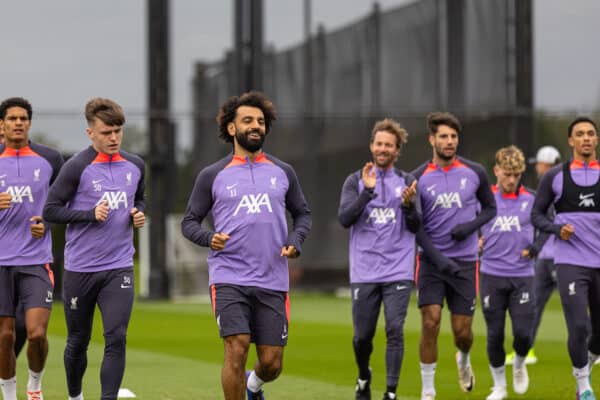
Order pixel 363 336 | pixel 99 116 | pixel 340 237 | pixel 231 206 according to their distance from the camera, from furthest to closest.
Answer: pixel 340 237 < pixel 363 336 < pixel 99 116 < pixel 231 206

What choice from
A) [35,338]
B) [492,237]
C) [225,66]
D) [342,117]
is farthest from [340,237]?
[35,338]

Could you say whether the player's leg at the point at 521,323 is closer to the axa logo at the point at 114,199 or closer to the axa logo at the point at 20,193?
the axa logo at the point at 114,199

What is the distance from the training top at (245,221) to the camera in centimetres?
828

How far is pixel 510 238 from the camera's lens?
12141 millimetres

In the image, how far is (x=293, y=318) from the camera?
21.9 metres

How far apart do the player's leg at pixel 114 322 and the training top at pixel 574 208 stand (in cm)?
358

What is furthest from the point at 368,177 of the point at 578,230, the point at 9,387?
the point at 9,387

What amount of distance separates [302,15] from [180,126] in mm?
4316

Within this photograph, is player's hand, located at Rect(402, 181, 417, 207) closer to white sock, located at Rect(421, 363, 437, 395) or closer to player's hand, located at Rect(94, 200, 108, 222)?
white sock, located at Rect(421, 363, 437, 395)

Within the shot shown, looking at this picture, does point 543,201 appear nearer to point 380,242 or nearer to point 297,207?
point 380,242

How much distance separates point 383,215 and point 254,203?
8.66 ft

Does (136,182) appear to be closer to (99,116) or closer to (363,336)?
(99,116)

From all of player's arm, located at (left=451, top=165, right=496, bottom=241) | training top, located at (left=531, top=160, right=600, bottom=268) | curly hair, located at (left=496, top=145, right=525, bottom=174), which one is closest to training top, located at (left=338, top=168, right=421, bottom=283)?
player's arm, located at (left=451, top=165, right=496, bottom=241)

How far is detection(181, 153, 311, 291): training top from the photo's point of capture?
8.28 metres
